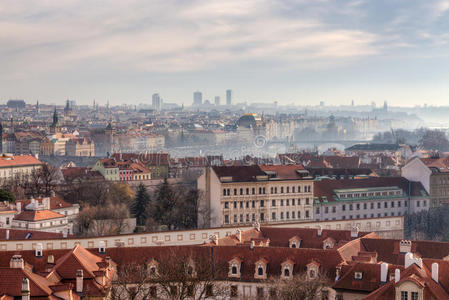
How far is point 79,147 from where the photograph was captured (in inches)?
5674

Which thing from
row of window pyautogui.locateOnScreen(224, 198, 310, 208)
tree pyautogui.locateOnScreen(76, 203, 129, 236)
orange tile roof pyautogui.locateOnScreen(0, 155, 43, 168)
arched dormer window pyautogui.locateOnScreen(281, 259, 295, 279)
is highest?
arched dormer window pyautogui.locateOnScreen(281, 259, 295, 279)

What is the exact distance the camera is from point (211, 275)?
2334 cm

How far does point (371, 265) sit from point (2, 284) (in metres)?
9.40

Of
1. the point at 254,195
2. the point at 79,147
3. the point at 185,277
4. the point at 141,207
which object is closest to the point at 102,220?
the point at 141,207

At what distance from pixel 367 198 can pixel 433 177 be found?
570cm

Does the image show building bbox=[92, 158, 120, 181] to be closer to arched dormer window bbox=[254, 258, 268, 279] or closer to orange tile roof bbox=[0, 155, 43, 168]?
orange tile roof bbox=[0, 155, 43, 168]

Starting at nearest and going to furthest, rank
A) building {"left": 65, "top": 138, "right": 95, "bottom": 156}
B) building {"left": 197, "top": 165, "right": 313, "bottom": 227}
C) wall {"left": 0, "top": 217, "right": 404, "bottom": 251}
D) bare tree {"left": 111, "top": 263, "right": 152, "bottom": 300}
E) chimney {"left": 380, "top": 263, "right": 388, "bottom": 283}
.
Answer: bare tree {"left": 111, "top": 263, "right": 152, "bottom": 300} < chimney {"left": 380, "top": 263, "right": 388, "bottom": 283} < wall {"left": 0, "top": 217, "right": 404, "bottom": 251} < building {"left": 197, "top": 165, "right": 313, "bottom": 227} < building {"left": 65, "top": 138, "right": 95, "bottom": 156}

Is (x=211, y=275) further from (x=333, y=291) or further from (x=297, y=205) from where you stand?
(x=297, y=205)

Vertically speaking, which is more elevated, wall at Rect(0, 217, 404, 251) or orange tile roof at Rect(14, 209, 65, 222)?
wall at Rect(0, 217, 404, 251)

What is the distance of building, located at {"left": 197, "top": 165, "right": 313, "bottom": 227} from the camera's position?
161 ft

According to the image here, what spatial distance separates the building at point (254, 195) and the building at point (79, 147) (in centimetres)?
9276

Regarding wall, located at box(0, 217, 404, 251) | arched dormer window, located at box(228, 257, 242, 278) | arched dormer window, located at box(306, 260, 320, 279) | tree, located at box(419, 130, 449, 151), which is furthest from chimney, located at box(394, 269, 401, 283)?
tree, located at box(419, 130, 449, 151)

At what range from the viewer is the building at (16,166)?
7862 cm

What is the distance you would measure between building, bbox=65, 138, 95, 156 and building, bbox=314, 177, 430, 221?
92269mm
